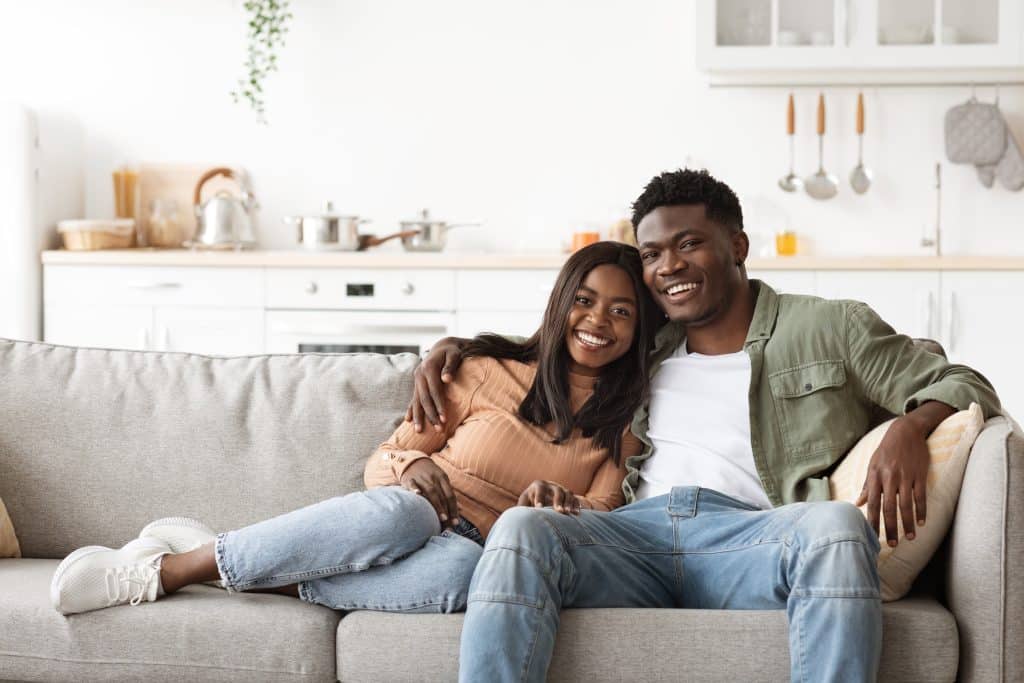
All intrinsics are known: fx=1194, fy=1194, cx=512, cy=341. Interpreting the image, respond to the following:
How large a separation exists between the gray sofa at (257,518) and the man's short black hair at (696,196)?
1.90 feet

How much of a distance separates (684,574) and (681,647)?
0.18 meters

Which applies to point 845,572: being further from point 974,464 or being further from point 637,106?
point 637,106

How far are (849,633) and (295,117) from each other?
3623mm

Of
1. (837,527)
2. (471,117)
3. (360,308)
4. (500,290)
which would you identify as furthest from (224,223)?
(837,527)

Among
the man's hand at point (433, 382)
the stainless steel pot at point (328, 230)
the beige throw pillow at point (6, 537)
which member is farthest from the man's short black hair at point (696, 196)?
the stainless steel pot at point (328, 230)

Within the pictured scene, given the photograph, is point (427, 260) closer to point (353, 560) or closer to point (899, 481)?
point (353, 560)

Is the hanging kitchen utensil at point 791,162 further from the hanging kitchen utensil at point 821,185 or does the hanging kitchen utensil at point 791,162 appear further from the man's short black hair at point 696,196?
the man's short black hair at point 696,196

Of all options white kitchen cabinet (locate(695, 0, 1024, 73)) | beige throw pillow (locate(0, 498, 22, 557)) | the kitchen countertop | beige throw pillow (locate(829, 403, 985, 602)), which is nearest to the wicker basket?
the kitchen countertop

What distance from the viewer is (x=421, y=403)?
7.23 feet

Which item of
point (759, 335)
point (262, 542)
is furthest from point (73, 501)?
point (759, 335)

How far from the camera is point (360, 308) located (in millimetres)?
4215

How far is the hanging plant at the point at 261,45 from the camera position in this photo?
181 inches

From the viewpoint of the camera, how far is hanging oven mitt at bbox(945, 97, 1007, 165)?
4355 millimetres

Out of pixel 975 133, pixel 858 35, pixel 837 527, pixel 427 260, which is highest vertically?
pixel 858 35
